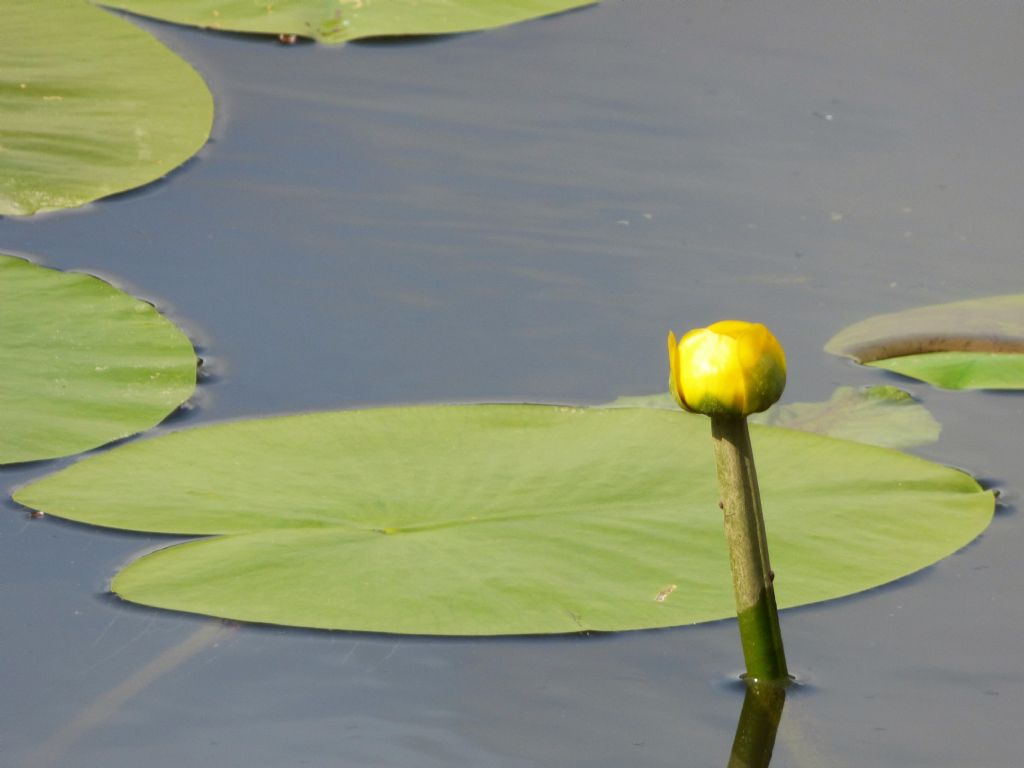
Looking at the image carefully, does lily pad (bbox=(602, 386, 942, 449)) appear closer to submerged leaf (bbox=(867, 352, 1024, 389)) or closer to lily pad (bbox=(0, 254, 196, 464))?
submerged leaf (bbox=(867, 352, 1024, 389))

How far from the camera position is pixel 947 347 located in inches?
62.7

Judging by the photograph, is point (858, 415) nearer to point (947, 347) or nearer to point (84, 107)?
point (947, 347)

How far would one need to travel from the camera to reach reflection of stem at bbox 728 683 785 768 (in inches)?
38.3

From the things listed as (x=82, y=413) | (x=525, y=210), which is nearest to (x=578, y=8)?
(x=525, y=210)

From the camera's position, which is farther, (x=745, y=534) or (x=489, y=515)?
(x=489, y=515)

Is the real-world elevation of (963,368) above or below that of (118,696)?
above

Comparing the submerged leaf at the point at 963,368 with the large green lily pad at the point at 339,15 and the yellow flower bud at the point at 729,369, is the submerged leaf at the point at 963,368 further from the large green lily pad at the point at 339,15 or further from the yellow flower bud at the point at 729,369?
the large green lily pad at the point at 339,15

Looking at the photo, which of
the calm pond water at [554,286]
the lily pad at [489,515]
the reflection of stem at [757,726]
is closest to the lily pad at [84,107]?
the calm pond water at [554,286]

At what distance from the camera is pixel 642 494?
1.27m

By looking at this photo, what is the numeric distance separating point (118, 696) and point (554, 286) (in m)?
0.86

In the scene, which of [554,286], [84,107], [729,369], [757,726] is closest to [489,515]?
[757,726]

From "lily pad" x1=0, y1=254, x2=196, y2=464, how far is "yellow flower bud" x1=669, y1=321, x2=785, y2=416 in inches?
28.0

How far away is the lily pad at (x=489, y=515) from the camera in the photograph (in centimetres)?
110

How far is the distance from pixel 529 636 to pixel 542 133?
1.18 metres
